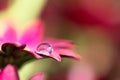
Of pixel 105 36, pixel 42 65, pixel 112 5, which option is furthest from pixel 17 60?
pixel 112 5

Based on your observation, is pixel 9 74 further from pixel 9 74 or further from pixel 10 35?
pixel 10 35

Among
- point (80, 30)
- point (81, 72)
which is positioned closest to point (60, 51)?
point (81, 72)

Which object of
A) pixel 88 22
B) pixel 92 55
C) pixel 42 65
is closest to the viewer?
pixel 42 65

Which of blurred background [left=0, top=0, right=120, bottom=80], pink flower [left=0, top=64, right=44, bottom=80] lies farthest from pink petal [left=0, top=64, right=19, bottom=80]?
blurred background [left=0, top=0, right=120, bottom=80]

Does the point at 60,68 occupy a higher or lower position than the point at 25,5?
lower

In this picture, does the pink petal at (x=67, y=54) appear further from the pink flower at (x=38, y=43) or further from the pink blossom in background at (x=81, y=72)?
the pink blossom in background at (x=81, y=72)

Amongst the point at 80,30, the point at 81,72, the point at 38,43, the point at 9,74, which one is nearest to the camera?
the point at 9,74

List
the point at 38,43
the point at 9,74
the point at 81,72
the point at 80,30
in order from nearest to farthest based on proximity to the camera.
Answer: the point at 9,74
the point at 38,43
the point at 81,72
the point at 80,30

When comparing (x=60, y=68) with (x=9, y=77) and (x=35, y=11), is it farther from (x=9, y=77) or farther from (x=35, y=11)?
(x=9, y=77)
